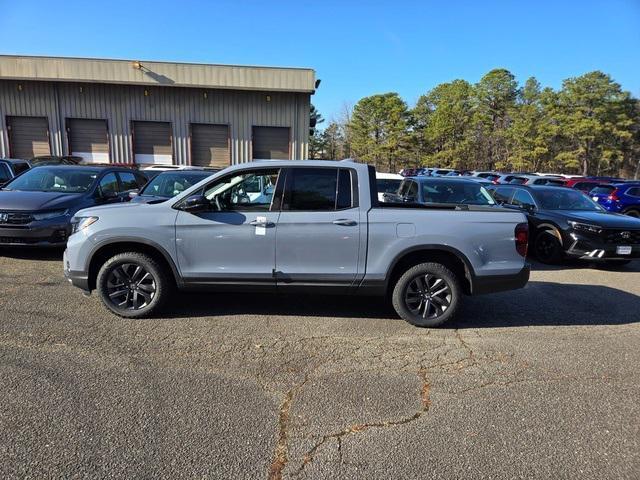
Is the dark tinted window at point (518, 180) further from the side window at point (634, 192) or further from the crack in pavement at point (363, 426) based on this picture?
the crack in pavement at point (363, 426)

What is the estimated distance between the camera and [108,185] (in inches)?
365

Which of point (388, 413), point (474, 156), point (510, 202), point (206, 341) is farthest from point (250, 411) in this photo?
point (474, 156)

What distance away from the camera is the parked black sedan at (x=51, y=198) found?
23.9ft

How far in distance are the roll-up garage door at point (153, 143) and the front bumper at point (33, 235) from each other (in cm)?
1601

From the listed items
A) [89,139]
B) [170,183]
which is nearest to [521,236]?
[170,183]

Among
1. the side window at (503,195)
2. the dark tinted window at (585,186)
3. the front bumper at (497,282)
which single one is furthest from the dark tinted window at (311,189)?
the dark tinted window at (585,186)

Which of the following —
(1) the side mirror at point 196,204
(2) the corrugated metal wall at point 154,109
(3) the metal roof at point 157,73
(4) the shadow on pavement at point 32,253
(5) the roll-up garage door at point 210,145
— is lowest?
(4) the shadow on pavement at point 32,253

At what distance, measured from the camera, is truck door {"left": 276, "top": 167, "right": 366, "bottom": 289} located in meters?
4.70

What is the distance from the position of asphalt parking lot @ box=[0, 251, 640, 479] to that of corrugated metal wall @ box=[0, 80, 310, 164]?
60.2 feet

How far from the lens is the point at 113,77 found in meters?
21.5

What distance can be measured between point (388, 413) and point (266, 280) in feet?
7.01

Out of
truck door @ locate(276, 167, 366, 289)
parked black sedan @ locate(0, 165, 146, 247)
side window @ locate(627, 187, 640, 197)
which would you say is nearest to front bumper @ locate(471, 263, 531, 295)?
truck door @ locate(276, 167, 366, 289)

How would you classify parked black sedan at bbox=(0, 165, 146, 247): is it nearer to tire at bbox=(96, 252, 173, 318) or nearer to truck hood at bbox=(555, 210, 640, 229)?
tire at bbox=(96, 252, 173, 318)

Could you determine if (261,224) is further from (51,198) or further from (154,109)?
(154,109)
